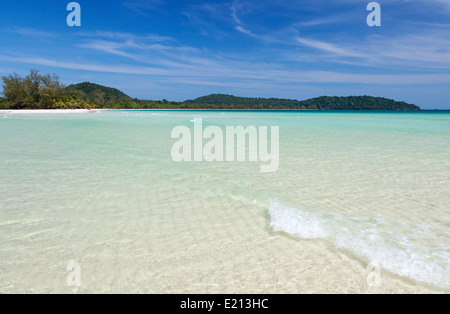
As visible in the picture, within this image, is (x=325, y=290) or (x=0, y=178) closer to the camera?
(x=325, y=290)

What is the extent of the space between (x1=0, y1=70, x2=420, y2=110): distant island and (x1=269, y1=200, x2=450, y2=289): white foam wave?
73.9 metres

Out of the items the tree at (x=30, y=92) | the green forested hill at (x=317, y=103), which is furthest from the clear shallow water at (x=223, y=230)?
the green forested hill at (x=317, y=103)

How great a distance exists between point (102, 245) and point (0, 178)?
330cm

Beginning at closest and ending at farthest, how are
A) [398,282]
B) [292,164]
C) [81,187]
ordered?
[398,282]
[81,187]
[292,164]

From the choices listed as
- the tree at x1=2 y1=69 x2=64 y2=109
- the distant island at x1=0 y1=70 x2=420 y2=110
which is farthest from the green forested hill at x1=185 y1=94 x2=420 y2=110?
the tree at x1=2 y1=69 x2=64 y2=109

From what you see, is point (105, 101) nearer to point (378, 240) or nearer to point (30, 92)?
point (30, 92)

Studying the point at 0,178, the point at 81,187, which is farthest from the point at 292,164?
the point at 0,178

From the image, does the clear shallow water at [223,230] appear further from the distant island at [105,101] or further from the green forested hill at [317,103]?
the green forested hill at [317,103]

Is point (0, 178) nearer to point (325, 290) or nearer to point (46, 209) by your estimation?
point (46, 209)

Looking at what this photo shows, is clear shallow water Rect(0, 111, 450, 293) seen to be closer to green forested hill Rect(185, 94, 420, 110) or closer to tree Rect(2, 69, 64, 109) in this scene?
tree Rect(2, 69, 64, 109)

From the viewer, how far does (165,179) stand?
183 inches

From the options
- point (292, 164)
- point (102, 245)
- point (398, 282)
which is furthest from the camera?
point (292, 164)

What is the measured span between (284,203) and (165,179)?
204 centimetres
